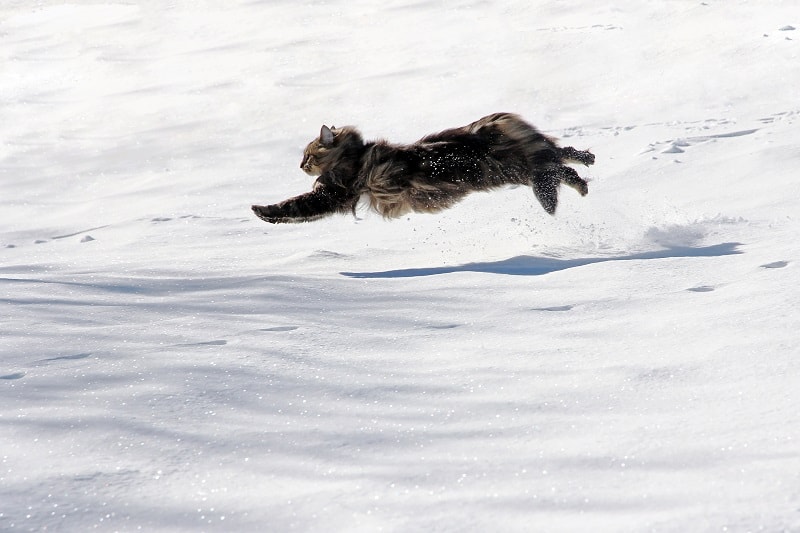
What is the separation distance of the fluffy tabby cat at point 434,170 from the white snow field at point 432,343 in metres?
0.34

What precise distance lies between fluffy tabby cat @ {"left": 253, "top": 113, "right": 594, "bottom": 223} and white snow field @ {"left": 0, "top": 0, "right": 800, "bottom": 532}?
1.11ft

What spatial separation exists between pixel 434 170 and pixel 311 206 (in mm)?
946

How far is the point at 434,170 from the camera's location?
19.3 ft

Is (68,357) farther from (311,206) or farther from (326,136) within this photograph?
(326,136)

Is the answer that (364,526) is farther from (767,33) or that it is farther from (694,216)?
(767,33)

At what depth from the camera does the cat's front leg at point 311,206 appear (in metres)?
6.22

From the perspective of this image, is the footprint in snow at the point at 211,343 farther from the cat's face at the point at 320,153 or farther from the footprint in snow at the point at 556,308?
the cat's face at the point at 320,153

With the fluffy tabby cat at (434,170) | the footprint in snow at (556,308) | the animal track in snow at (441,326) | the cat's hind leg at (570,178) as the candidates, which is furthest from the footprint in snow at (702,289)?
the cat's hind leg at (570,178)

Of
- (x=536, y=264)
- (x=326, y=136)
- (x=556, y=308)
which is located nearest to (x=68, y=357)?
(x=556, y=308)

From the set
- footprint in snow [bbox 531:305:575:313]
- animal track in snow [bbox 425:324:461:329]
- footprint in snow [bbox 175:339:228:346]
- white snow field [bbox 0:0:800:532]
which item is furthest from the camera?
footprint in snow [bbox 531:305:575:313]

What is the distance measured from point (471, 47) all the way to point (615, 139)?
6.26m

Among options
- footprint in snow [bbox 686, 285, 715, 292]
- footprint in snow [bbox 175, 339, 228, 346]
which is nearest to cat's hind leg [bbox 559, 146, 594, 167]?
footprint in snow [bbox 686, 285, 715, 292]

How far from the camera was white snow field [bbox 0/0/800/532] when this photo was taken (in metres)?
1.94

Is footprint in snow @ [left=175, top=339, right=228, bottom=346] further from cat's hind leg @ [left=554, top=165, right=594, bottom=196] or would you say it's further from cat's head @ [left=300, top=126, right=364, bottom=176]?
cat's hind leg @ [left=554, top=165, right=594, bottom=196]
